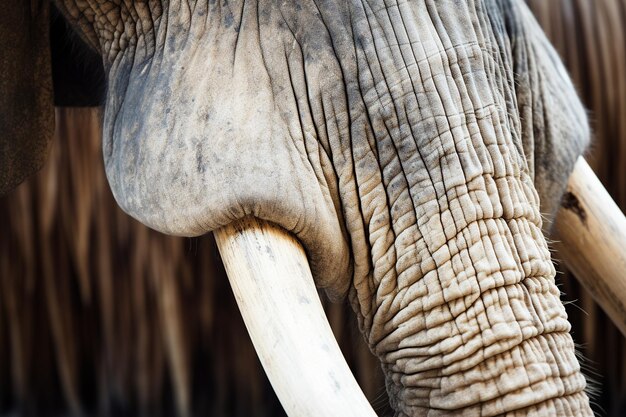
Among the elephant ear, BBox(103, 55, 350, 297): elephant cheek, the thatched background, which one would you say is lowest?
the thatched background

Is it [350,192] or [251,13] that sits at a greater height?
[251,13]

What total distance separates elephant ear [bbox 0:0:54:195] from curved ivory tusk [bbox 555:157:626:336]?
2.54ft

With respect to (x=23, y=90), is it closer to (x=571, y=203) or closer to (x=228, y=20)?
(x=228, y=20)

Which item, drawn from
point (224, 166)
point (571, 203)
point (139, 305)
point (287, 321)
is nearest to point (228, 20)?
point (224, 166)

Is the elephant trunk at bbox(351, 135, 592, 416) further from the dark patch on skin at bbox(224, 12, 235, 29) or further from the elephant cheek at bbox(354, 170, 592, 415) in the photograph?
the dark patch on skin at bbox(224, 12, 235, 29)

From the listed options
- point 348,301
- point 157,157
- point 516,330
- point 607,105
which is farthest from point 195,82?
point 607,105

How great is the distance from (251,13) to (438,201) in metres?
0.31

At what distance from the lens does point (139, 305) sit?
2.60 meters

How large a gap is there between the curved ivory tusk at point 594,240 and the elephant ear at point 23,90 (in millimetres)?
774

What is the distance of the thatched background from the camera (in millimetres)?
2566

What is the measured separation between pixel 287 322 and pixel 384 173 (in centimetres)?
21

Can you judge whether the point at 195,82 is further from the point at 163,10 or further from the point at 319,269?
the point at 319,269

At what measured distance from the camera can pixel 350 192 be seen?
3.51ft

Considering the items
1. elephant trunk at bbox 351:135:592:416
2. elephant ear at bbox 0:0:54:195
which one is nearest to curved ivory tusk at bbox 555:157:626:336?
elephant trunk at bbox 351:135:592:416
